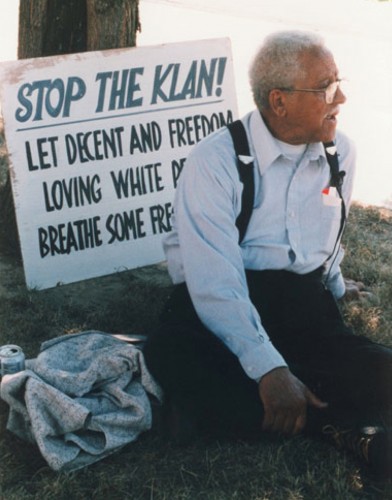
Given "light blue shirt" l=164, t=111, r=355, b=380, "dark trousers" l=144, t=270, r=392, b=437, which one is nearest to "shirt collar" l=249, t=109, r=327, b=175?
"light blue shirt" l=164, t=111, r=355, b=380

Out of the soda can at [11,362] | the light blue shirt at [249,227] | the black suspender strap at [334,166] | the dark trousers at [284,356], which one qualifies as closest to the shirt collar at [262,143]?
the light blue shirt at [249,227]

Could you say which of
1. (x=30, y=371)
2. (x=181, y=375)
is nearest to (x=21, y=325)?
(x=30, y=371)

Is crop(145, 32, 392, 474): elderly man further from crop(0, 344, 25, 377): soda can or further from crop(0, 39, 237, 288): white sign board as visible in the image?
crop(0, 39, 237, 288): white sign board

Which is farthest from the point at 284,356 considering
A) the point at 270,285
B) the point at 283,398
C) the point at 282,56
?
the point at 282,56

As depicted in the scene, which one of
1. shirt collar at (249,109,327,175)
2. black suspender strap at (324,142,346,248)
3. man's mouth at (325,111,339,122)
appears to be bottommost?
black suspender strap at (324,142,346,248)

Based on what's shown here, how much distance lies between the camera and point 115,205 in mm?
4918

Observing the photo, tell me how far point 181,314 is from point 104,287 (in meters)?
1.26

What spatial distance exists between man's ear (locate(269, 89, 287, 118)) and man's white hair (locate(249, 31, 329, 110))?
0.02 m

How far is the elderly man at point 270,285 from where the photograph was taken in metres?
3.36

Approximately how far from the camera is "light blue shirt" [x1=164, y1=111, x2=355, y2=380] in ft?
11.1

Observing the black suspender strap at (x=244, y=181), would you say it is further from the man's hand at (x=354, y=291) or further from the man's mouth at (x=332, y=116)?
the man's hand at (x=354, y=291)

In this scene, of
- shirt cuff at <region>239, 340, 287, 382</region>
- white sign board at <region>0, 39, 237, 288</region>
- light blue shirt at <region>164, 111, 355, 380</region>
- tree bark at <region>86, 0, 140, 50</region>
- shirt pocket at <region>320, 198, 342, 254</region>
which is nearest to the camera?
shirt cuff at <region>239, 340, 287, 382</region>

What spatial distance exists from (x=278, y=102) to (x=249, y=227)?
0.50 m

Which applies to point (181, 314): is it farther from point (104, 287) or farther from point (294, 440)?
point (104, 287)
